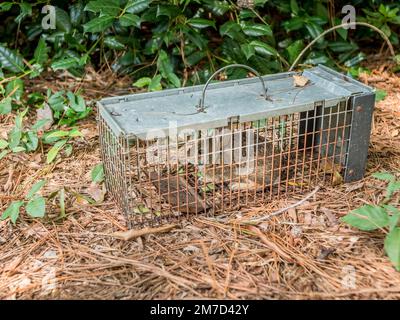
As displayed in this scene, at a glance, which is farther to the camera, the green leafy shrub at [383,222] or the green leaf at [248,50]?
the green leaf at [248,50]

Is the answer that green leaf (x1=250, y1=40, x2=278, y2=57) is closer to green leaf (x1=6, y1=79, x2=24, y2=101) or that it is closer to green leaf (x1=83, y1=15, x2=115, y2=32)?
green leaf (x1=83, y1=15, x2=115, y2=32)

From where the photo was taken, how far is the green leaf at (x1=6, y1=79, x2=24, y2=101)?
2.39m

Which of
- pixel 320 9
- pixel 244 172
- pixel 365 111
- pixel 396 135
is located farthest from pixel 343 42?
pixel 244 172

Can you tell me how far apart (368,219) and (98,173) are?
0.91 m

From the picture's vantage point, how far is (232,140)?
5.88 ft

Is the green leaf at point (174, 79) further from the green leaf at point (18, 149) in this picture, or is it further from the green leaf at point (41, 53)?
the green leaf at point (18, 149)

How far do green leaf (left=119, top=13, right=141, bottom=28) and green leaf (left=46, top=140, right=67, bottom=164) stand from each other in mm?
→ 520

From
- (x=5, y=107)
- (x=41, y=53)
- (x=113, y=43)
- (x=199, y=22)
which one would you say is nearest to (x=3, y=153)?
(x=5, y=107)

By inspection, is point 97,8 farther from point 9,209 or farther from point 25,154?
point 9,209

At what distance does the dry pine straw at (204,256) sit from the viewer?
4.65 feet

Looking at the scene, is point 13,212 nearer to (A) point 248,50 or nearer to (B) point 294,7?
(A) point 248,50

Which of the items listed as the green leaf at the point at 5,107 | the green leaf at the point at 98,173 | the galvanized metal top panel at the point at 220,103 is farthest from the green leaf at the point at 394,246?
the green leaf at the point at 5,107

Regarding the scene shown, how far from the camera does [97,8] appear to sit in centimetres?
215

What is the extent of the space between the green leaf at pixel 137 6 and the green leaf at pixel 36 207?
3.06 feet
